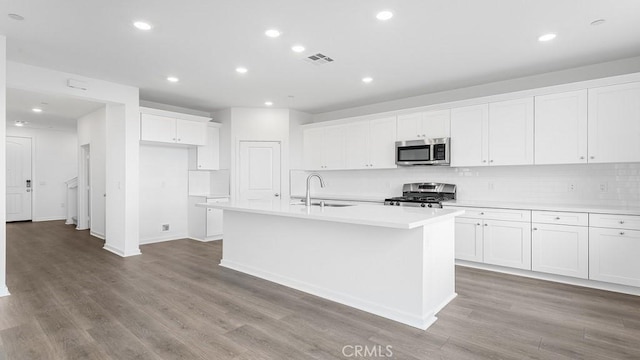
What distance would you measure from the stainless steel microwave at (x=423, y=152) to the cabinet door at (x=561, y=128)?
1097mm

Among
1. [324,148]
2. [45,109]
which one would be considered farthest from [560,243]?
[45,109]

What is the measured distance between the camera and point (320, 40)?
3332 millimetres

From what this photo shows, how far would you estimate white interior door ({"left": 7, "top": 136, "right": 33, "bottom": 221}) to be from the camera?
8414mm

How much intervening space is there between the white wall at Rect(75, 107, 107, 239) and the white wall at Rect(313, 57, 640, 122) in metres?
4.66

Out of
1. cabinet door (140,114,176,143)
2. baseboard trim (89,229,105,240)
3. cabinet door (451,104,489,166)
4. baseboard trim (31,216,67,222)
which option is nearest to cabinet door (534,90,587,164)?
cabinet door (451,104,489,166)

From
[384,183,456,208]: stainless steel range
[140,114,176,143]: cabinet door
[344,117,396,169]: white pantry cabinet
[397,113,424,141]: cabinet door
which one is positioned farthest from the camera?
[344,117,396,169]: white pantry cabinet

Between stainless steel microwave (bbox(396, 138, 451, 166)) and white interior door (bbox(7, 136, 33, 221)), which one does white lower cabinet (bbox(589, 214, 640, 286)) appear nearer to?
stainless steel microwave (bbox(396, 138, 451, 166))

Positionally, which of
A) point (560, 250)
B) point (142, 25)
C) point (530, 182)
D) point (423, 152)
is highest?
point (142, 25)

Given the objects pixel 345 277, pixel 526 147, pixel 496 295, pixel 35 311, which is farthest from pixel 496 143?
pixel 35 311

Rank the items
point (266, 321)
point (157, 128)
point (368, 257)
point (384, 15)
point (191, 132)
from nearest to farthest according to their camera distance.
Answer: point (266, 321) < point (384, 15) < point (368, 257) < point (157, 128) < point (191, 132)

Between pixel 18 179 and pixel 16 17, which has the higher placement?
pixel 16 17

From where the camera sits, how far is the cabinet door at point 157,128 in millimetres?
5334

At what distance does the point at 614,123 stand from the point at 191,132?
5984mm

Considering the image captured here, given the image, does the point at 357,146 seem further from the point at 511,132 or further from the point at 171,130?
the point at 171,130
